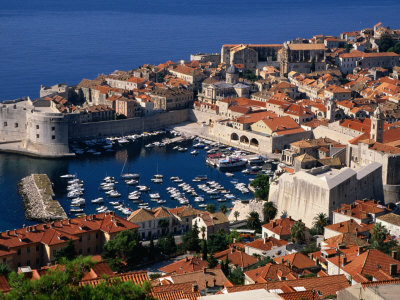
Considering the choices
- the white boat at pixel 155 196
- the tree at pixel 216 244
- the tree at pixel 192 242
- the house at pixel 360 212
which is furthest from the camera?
the white boat at pixel 155 196

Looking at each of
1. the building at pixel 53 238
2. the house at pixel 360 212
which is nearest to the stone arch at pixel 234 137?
the house at pixel 360 212

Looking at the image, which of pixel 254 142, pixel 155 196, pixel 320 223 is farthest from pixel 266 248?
pixel 254 142

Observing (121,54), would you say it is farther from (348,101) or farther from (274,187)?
(274,187)

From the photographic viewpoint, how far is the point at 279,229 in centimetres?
3322

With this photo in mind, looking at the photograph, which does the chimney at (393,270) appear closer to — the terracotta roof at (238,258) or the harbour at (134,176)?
the terracotta roof at (238,258)

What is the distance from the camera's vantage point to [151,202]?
43656 millimetres

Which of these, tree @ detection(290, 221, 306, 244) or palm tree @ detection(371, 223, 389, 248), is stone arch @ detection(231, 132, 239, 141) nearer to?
tree @ detection(290, 221, 306, 244)

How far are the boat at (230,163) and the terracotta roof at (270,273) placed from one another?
26.1 metres

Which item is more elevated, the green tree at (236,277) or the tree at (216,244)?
the green tree at (236,277)

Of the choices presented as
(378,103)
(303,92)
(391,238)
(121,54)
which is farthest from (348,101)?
(121,54)

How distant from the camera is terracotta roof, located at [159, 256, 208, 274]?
89.1 ft

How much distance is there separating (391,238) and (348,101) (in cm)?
3114

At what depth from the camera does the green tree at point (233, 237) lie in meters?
32.6

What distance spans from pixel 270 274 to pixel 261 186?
1930 centimetres
